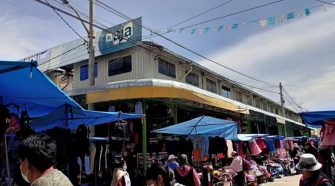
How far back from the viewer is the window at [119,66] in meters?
17.8

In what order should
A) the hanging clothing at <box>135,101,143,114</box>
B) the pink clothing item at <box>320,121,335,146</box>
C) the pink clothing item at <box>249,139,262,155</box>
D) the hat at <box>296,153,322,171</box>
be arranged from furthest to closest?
the pink clothing item at <box>249,139,262,155</box> < the hanging clothing at <box>135,101,143,114</box> < the pink clothing item at <box>320,121,335,146</box> < the hat at <box>296,153,322,171</box>

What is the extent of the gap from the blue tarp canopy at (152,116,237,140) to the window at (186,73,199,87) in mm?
9176

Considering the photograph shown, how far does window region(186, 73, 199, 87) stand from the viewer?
2088 cm

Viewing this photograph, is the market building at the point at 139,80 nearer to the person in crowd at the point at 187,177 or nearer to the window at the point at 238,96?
the window at the point at 238,96

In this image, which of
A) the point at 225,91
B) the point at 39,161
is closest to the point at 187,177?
the point at 39,161

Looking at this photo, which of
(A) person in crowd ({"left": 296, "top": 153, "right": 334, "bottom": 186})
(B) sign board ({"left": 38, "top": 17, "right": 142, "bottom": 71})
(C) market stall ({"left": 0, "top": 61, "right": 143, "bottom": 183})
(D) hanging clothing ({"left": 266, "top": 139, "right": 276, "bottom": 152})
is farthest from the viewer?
(D) hanging clothing ({"left": 266, "top": 139, "right": 276, "bottom": 152})

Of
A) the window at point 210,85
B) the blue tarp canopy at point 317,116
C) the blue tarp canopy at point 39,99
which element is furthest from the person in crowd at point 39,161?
the window at point 210,85

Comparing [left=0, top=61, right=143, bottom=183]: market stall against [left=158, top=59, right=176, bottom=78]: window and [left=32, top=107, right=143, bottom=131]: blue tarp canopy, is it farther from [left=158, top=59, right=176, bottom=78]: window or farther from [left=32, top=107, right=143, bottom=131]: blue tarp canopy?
[left=158, top=59, right=176, bottom=78]: window

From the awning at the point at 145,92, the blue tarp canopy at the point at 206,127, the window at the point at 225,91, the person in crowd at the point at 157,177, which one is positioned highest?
the window at the point at 225,91

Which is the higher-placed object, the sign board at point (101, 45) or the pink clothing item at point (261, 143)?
the sign board at point (101, 45)

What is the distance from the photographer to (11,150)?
665 centimetres

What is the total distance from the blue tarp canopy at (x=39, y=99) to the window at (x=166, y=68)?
9.68m

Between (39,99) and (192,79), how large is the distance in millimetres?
15275

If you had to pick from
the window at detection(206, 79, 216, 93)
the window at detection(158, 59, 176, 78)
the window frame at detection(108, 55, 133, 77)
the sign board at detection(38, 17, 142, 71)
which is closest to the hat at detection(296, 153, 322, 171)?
the sign board at detection(38, 17, 142, 71)
